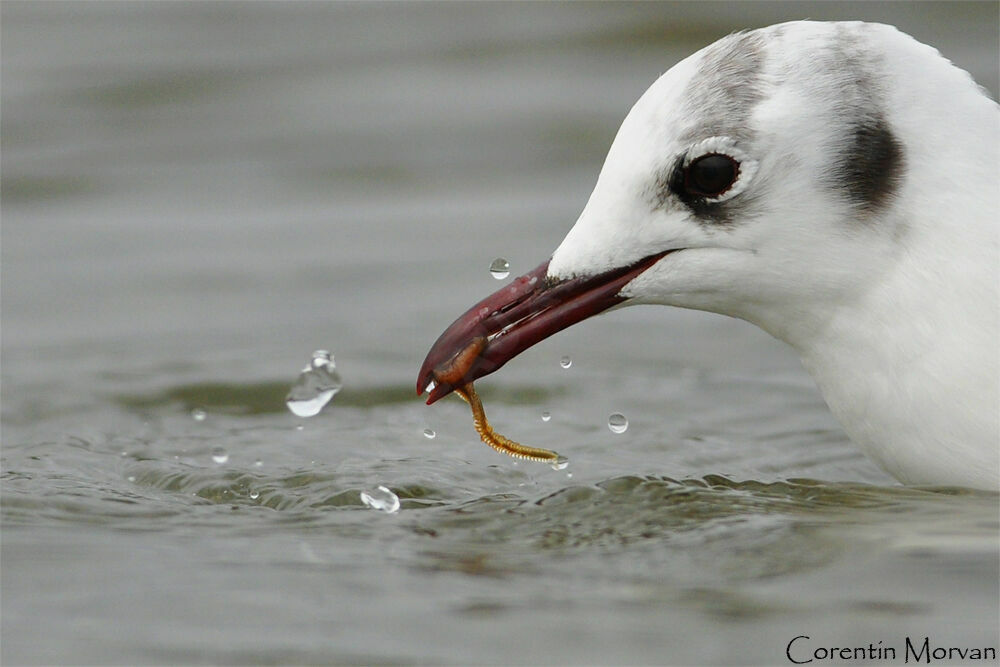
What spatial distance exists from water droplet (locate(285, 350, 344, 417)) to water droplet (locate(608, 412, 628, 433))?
39.6 inches

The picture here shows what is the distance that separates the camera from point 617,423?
625cm

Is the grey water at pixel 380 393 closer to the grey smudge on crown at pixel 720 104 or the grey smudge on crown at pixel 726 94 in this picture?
the grey smudge on crown at pixel 720 104

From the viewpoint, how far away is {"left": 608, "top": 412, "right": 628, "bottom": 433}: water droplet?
244 inches

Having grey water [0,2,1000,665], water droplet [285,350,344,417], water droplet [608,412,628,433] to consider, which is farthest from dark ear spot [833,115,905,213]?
water droplet [285,350,344,417]

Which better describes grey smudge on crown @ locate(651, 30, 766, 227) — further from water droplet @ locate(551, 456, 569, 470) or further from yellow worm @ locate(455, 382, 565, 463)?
water droplet @ locate(551, 456, 569, 470)

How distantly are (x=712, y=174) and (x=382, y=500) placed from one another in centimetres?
141

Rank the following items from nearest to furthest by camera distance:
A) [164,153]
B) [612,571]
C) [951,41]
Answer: [612,571] → [164,153] → [951,41]

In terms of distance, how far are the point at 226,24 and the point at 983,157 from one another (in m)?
7.74

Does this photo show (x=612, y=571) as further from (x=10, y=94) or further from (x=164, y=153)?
(x=10, y=94)

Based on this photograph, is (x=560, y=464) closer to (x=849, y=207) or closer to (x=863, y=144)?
(x=849, y=207)

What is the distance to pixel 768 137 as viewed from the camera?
473cm

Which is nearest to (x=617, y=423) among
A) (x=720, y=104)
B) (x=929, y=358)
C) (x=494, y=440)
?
(x=494, y=440)

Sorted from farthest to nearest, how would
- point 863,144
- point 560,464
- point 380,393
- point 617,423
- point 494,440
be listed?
point 380,393, point 617,423, point 560,464, point 494,440, point 863,144

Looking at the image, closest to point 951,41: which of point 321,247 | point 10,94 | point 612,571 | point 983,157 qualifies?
point 321,247
